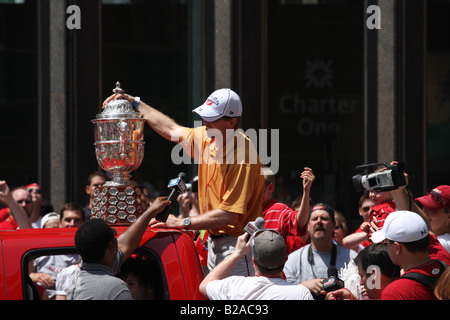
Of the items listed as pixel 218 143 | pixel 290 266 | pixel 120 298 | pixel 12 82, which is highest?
pixel 12 82

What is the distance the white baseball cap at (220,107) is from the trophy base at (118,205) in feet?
2.26

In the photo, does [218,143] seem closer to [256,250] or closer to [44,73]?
[256,250]

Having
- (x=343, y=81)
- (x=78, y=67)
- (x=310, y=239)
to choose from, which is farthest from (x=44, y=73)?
(x=310, y=239)

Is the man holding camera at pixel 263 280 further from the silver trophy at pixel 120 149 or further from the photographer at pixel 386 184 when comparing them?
the photographer at pixel 386 184

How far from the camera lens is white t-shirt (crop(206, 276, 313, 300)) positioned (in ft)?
13.0

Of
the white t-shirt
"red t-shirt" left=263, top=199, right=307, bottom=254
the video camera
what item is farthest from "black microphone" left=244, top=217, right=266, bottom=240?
"red t-shirt" left=263, top=199, right=307, bottom=254

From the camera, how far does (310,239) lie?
7273mm

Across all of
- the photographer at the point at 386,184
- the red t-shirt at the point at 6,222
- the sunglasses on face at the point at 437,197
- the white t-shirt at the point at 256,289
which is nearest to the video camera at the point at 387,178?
the photographer at the point at 386,184

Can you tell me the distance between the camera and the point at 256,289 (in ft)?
13.1

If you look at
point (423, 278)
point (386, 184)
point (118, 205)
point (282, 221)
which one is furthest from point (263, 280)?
point (282, 221)

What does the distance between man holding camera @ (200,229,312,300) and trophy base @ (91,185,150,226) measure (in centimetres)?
64

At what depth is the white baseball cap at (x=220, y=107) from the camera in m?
4.70
